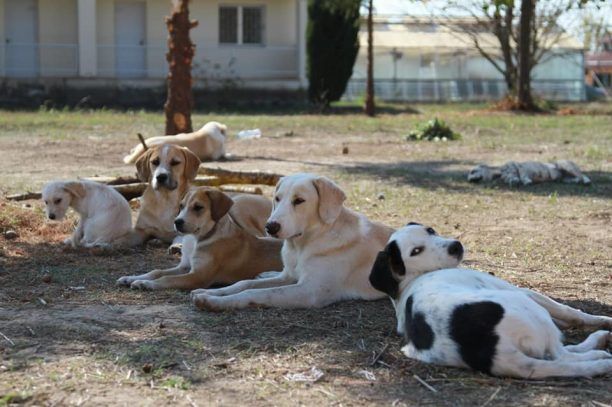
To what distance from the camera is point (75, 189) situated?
9.18 meters

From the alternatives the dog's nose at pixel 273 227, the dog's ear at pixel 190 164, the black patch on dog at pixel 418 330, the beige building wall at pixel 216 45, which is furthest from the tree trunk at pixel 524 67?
the black patch on dog at pixel 418 330

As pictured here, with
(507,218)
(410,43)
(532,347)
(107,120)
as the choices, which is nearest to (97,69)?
(107,120)

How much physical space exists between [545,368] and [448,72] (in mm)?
40957

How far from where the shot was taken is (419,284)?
5512mm

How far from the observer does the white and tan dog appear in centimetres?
658

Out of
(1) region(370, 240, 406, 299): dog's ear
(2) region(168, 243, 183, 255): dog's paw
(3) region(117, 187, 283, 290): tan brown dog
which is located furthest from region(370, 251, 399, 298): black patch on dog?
(2) region(168, 243, 183, 255): dog's paw

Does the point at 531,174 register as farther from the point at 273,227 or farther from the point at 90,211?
the point at 273,227

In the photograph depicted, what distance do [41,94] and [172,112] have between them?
15.2 m

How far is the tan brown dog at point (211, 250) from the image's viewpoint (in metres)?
7.26

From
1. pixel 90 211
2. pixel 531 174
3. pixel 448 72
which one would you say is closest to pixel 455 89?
pixel 448 72

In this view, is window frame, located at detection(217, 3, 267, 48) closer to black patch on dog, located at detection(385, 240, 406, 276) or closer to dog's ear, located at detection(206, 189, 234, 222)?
dog's ear, located at detection(206, 189, 234, 222)

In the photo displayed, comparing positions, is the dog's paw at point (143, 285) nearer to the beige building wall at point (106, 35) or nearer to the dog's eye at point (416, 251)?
the dog's eye at point (416, 251)

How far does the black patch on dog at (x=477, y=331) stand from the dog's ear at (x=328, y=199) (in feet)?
6.20

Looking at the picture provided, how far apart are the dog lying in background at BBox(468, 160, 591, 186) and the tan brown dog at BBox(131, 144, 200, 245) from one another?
222 inches
